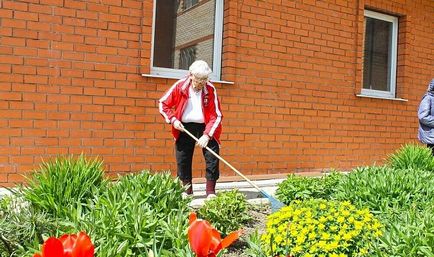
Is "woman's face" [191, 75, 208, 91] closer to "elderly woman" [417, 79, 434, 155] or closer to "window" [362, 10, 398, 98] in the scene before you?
"elderly woman" [417, 79, 434, 155]

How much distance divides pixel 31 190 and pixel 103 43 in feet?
9.06

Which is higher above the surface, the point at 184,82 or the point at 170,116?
the point at 184,82

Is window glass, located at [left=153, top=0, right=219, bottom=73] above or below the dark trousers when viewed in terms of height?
above

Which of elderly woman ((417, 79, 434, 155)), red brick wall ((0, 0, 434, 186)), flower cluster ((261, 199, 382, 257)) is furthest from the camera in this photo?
elderly woman ((417, 79, 434, 155))

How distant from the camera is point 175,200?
3705mm

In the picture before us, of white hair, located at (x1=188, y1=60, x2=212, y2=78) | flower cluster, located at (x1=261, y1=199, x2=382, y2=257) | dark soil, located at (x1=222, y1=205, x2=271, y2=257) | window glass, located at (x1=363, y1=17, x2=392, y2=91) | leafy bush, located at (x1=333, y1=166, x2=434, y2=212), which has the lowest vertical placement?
dark soil, located at (x1=222, y1=205, x2=271, y2=257)

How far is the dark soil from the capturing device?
11.8 feet

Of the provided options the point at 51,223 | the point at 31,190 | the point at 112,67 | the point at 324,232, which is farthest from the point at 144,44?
the point at 324,232

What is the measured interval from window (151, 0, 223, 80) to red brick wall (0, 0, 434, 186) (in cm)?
21

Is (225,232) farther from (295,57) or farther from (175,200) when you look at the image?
(295,57)

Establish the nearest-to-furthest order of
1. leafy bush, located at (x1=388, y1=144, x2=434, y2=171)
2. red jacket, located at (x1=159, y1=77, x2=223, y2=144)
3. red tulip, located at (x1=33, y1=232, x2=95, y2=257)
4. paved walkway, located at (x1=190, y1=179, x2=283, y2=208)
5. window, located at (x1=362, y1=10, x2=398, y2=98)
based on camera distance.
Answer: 1. red tulip, located at (x1=33, y1=232, x2=95, y2=257)
2. red jacket, located at (x1=159, y1=77, x2=223, y2=144)
3. paved walkway, located at (x1=190, y1=179, x2=283, y2=208)
4. leafy bush, located at (x1=388, y1=144, x2=434, y2=171)
5. window, located at (x1=362, y1=10, x2=398, y2=98)

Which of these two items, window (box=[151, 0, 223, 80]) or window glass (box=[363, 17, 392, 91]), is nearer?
window (box=[151, 0, 223, 80])

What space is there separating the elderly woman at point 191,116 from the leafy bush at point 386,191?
133 centimetres

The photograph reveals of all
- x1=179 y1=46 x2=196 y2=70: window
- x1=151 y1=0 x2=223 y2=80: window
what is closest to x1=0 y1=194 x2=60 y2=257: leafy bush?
x1=151 y1=0 x2=223 y2=80: window
